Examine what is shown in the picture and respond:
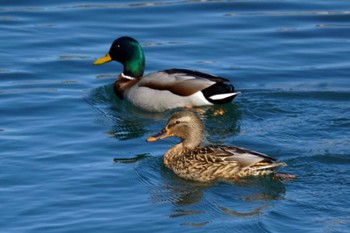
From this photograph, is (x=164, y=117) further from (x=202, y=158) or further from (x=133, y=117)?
(x=202, y=158)

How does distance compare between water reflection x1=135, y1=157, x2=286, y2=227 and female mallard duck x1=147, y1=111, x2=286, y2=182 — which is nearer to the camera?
water reflection x1=135, y1=157, x2=286, y2=227

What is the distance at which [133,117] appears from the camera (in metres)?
16.3

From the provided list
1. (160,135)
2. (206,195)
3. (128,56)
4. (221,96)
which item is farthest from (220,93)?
(206,195)

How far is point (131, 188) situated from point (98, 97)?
4296mm

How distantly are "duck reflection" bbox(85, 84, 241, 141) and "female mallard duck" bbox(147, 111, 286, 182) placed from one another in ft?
3.86

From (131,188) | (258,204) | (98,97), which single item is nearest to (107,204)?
(131,188)

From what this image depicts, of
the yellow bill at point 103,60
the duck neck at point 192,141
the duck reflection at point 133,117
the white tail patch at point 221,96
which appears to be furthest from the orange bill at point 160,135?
the yellow bill at point 103,60

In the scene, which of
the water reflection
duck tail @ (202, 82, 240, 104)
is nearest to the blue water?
the water reflection

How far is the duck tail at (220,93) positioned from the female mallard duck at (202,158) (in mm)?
2604

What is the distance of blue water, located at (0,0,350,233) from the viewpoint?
475 inches

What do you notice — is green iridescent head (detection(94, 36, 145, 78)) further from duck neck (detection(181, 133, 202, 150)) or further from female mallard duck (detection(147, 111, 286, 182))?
duck neck (detection(181, 133, 202, 150))

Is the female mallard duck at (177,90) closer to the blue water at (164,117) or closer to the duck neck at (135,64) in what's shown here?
the blue water at (164,117)

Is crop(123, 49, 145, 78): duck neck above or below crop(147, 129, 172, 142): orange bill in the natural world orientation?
above

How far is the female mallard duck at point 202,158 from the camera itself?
13117mm
